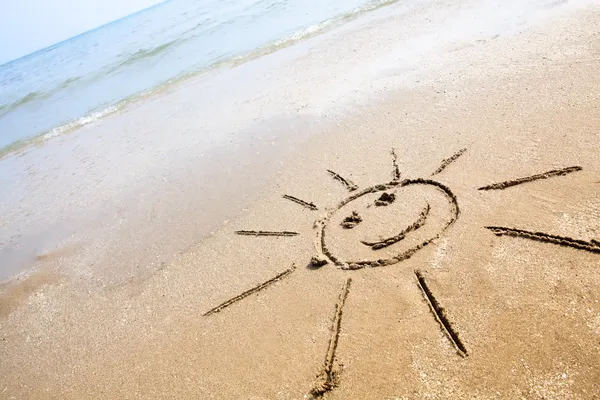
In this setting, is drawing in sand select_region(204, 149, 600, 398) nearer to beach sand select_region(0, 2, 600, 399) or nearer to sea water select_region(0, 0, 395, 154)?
beach sand select_region(0, 2, 600, 399)

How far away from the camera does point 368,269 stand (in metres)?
3.57

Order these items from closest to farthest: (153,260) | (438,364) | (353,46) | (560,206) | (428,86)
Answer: (438,364) < (560,206) < (153,260) < (428,86) < (353,46)

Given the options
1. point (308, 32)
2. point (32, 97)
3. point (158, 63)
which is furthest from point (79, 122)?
point (32, 97)

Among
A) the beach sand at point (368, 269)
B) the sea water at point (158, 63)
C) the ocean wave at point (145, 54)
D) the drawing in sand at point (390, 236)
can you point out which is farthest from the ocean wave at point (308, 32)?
the drawing in sand at point (390, 236)

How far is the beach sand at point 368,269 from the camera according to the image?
8.89 feet

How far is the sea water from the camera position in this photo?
11875 mm

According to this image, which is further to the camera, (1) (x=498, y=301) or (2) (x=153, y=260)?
(2) (x=153, y=260)

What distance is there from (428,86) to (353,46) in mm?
3662

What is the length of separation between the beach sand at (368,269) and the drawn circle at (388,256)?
0.06m

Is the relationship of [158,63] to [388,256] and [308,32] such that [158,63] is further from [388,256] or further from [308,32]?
[388,256]

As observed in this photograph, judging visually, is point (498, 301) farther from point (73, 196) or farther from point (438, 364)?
point (73, 196)

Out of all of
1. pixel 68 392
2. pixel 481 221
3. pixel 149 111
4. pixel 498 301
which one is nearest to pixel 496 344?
pixel 498 301

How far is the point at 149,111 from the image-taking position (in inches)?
382

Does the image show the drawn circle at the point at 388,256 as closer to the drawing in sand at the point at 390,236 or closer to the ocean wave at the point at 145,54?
the drawing in sand at the point at 390,236
